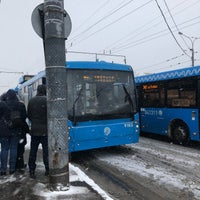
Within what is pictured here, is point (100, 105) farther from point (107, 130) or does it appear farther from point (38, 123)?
point (38, 123)

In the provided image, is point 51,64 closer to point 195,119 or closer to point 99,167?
point 99,167

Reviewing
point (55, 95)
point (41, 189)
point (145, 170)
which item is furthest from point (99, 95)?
point (41, 189)

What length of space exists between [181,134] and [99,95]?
372cm

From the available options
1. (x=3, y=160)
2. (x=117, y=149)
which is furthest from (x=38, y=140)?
(x=117, y=149)

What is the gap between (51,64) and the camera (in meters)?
4.76

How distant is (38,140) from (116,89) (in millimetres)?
3200

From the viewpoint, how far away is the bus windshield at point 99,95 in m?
7.68

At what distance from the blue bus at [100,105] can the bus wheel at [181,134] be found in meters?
2.26

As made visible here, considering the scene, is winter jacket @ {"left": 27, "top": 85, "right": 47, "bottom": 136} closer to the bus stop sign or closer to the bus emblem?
the bus stop sign

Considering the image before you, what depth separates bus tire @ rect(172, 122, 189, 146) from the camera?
9.83m

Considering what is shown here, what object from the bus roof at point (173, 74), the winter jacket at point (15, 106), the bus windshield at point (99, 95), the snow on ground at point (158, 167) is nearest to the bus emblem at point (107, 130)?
the bus windshield at point (99, 95)

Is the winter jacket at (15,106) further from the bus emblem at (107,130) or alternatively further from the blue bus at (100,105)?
the bus emblem at (107,130)

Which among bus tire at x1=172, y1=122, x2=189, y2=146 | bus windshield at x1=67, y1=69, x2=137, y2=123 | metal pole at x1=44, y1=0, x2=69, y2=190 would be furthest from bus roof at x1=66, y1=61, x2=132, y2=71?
bus tire at x1=172, y1=122, x2=189, y2=146

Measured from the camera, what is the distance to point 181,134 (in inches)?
392
